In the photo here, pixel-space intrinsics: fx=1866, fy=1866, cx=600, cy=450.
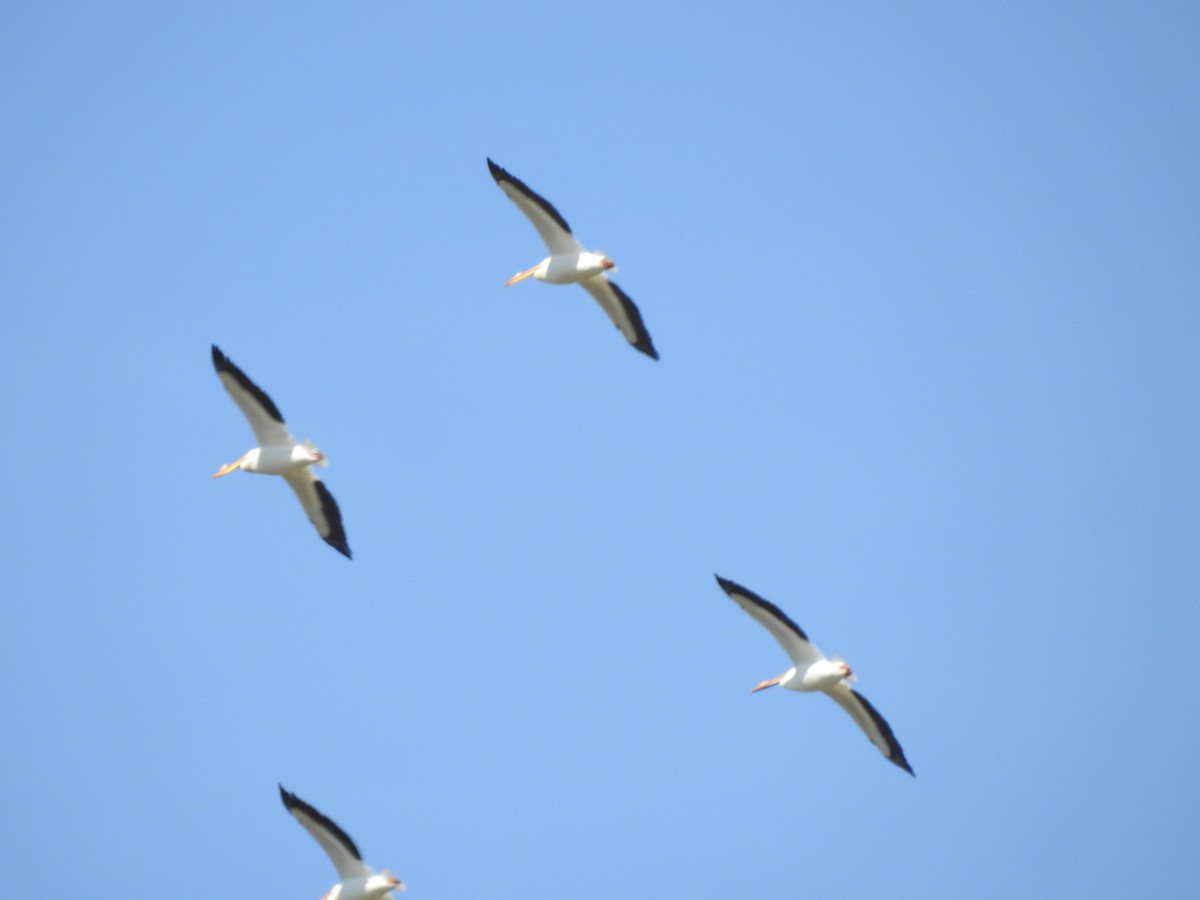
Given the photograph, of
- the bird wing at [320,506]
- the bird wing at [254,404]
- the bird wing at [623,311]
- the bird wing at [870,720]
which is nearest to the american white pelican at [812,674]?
the bird wing at [870,720]

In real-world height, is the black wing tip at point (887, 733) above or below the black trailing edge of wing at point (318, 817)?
below

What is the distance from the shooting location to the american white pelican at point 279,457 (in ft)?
66.4

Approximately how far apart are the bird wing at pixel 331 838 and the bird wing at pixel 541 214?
7.38 meters

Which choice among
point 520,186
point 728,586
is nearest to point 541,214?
point 520,186

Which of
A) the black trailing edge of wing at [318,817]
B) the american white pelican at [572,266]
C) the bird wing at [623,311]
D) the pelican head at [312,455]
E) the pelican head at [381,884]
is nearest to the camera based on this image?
the black trailing edge of wing at [318,817]

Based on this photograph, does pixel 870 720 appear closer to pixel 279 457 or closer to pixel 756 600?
pixel 756 600

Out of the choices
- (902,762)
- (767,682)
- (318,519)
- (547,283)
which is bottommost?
(902,762)

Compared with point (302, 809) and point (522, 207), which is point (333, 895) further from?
point (522, 207)

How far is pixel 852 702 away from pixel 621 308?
5556mm

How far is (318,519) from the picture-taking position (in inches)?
861

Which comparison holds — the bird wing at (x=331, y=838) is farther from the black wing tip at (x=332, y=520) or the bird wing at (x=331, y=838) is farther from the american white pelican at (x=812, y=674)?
the american white pelican at (x=812, y=674)

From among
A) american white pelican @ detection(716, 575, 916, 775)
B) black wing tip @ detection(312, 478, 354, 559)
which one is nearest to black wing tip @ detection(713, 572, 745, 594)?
american white pelican @ detection(716, 575, 916, 775)

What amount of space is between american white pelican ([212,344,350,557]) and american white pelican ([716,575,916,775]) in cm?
468

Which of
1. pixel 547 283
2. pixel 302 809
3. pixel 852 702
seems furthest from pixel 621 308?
pixel 302 809
